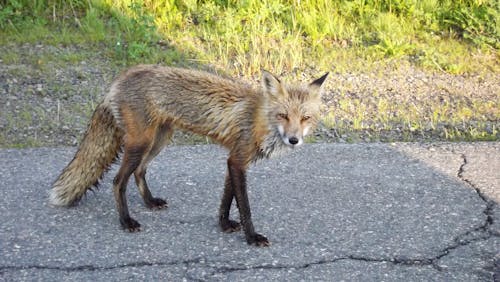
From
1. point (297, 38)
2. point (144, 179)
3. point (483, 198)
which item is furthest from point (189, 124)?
point (297, 38)

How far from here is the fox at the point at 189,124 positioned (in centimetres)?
493

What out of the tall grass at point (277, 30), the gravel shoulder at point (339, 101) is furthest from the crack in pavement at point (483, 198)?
the tall grass at point (277, 30)

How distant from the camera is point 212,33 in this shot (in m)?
8.90

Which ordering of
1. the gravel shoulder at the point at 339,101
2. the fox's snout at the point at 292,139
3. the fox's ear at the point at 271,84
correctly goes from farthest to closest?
the gravel shoulder at the point at 339,101 < the fox's ear at the point at 271,84 < the fox's snout at the point at 292,139

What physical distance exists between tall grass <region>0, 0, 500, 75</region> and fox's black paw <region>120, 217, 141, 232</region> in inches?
135

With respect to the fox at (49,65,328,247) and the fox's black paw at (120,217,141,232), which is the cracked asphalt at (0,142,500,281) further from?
the fox at (49,65,328,247)

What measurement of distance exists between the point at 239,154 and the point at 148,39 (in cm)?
383

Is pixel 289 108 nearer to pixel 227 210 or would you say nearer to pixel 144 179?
pixel 227 210

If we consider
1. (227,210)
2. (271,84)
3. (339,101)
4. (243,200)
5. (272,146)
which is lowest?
(339,101)

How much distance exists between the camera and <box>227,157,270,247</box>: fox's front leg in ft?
15.9

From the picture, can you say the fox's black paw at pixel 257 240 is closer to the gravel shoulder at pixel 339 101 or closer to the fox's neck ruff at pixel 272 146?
the fox's neck ruff at pixel 272 146

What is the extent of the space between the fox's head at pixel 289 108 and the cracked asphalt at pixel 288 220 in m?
0.74

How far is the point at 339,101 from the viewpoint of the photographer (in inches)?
303

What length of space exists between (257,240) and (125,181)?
1.08m
